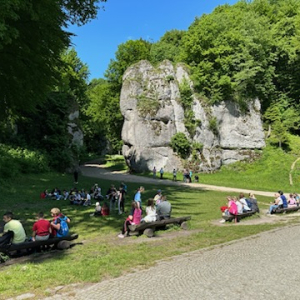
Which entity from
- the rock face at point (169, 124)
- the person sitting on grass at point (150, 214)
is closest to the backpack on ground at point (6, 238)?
the person sitting on grass at point (150, 214)

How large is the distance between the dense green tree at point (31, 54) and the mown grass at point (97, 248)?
→ 17.5 ft

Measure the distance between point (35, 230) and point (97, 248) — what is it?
183cm

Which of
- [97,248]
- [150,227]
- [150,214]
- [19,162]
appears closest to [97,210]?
[150,214]

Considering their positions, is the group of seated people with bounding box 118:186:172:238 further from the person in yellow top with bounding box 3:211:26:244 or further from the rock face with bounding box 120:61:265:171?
the rock face with bounding box 120:61:265:171

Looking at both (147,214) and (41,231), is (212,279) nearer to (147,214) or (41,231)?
(41,231)

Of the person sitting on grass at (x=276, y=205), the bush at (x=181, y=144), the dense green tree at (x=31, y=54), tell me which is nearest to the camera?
the dense green tree at (x=31, y=54)

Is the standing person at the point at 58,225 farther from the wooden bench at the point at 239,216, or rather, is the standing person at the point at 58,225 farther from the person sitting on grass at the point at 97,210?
the wooden bench at the point at 239,216

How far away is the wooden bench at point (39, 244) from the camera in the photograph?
27.8 feet

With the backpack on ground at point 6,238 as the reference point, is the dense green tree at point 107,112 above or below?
above

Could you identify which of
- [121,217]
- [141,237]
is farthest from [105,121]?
[141,237]

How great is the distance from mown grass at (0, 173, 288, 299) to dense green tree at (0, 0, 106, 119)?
532cm

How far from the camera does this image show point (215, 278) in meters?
6.95

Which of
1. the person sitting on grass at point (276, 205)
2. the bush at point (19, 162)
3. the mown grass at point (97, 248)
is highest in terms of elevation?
the bush at point (19, 162)

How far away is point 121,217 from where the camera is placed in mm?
15195
